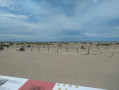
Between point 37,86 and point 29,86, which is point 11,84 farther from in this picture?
point 37,86

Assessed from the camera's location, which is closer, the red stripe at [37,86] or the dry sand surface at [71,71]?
the red stripe at [37,86]

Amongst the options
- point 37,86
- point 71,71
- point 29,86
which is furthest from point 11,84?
point 71,71

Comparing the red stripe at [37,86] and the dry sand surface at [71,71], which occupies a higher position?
the red stripe at [37,86]

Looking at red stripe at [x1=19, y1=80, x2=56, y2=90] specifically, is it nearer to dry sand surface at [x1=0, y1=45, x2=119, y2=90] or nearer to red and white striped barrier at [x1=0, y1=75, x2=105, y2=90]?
red and white striped barrier at [x1=0, y1=75, x2=105, y2=90]

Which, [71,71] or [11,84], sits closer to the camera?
[11,84]

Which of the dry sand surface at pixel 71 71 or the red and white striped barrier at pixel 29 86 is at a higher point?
the red and white striped barrier at pixel 29 86

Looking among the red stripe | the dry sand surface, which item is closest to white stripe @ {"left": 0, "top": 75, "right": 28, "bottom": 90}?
the red stripe

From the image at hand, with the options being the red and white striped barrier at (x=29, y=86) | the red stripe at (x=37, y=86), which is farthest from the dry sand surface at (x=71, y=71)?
the red stripe at (x=37, y=86)

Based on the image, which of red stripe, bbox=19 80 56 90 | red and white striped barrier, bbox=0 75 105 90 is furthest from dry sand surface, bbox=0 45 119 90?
red stripe, bbox=19 80 56 90

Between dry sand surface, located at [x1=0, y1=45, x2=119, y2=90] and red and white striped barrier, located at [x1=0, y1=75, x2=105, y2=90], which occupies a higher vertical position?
red and white striped barrier, located at [x1=0, y1=75, x2=105, y2=90]

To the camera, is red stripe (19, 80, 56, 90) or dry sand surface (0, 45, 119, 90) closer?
red stripe (19, 80, 56, 90)

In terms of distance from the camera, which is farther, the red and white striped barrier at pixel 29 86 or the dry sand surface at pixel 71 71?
the dry sand surface at pixel 71 71

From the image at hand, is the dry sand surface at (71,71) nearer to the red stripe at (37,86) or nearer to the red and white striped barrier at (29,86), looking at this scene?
the red and white striped barrier at (29,86)

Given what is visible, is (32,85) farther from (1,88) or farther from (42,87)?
(1,88)
